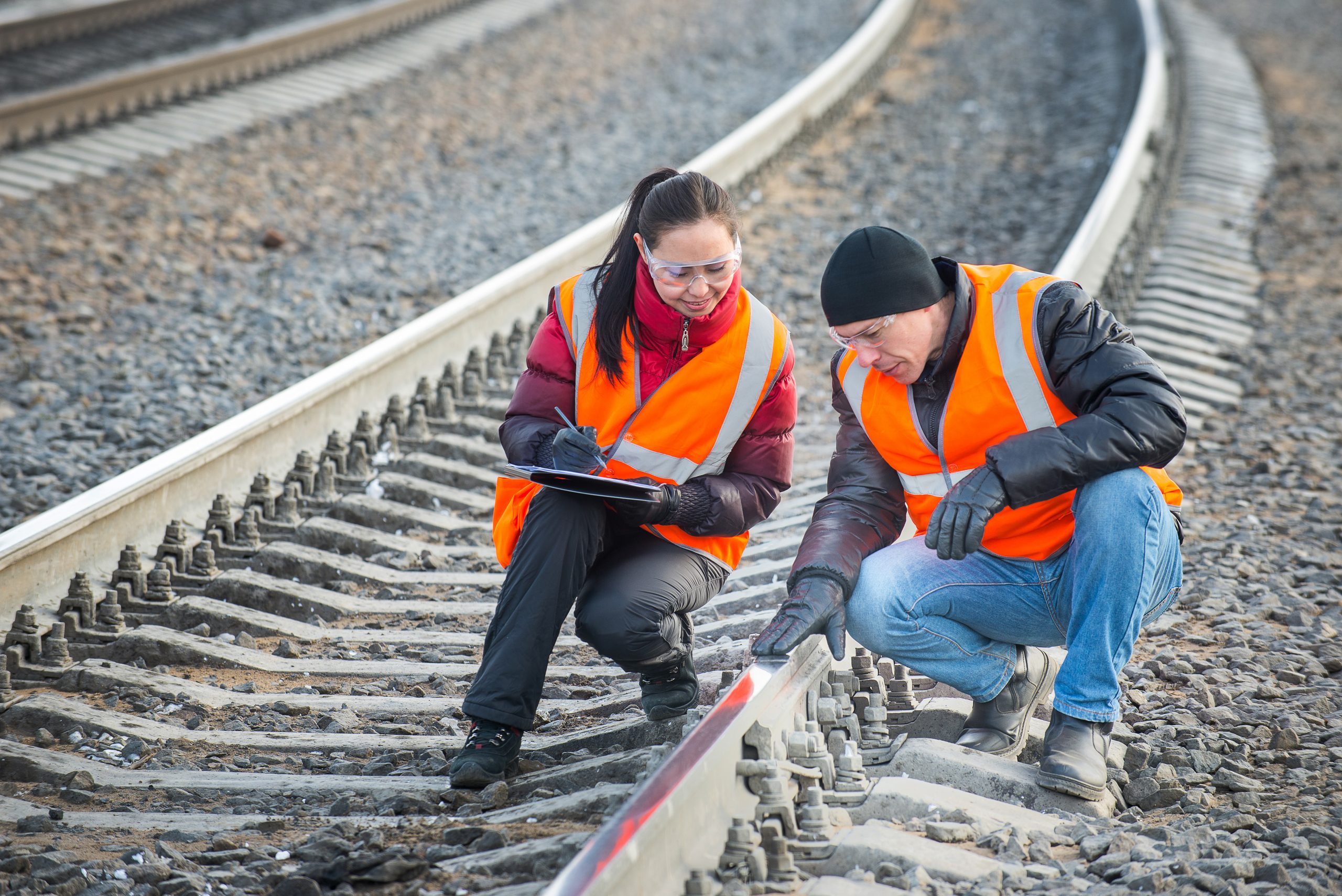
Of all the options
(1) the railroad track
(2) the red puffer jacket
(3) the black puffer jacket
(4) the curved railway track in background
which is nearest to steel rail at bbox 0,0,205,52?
(1) the railroad track

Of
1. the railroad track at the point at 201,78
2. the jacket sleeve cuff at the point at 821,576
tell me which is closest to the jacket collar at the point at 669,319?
the jacket sleeve cuff at the point at 821,576

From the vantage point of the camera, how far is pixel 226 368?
20.1 feet

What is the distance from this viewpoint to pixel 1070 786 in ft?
9.84

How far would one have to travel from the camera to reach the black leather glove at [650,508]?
133 inches

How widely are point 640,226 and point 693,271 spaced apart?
8.2 inches

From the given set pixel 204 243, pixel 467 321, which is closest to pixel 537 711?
pixel 467 321

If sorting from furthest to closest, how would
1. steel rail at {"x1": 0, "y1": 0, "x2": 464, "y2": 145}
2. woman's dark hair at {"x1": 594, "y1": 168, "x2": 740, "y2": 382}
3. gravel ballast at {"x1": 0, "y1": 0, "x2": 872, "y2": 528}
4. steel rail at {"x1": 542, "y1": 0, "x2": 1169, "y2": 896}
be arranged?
1. steel rail at {"x1": 0, "y1": 0, "x2": 464, "y2": 145}
2. gravel ballast at {"x1": 0, "y1": 0, "x2": 872, "y2": 528}
3. woman's dark hair at {"x1": 594, "y1": 168, "x2": 740, "y2": 382}
4. steel rail at {"x1": 542, "y1": 0, "x2": 1169, "y2": 896}

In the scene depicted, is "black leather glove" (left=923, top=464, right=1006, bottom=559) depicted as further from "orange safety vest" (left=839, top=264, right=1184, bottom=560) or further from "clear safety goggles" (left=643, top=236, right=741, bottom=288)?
"clear safety goggles" (left=643, top=236, right=741, bottom=288)

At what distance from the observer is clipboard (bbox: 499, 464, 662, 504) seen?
3.19 meters

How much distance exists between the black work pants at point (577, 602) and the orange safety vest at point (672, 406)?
0.45 ft

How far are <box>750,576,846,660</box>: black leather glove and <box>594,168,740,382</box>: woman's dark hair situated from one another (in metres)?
0.77

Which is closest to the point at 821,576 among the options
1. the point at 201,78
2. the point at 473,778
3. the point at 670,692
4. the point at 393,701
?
the point at 670,692

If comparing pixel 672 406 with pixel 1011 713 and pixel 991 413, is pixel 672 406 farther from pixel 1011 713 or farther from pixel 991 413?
pixel 1011 713

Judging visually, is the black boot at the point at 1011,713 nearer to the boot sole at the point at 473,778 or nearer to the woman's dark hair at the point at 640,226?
the boot sole at the point at 473,778
